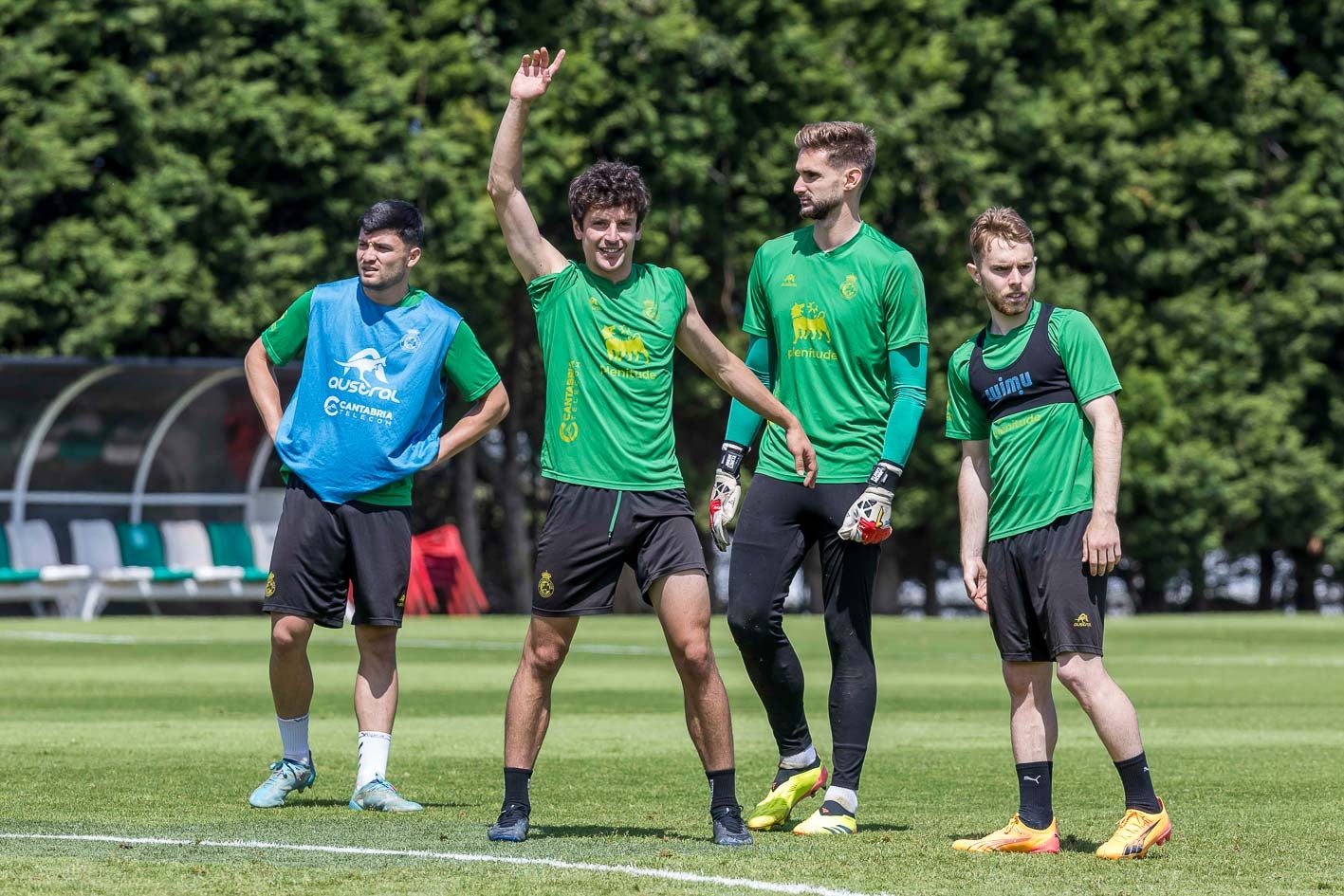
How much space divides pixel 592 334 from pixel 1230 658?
15392 mm

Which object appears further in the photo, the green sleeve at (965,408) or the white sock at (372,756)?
the white sock at (372,756)

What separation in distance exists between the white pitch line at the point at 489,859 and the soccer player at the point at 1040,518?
118 cm

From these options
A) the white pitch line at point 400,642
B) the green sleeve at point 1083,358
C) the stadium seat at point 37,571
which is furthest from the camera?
the stadium seat at point 37,571

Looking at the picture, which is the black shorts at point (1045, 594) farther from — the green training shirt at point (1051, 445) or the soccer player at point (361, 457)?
the soccer player at point (361, 457)

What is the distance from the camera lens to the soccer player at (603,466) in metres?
7.30

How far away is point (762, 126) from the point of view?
33.9 metres

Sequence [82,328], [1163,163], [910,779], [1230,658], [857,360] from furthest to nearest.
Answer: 1. [1163,163]
2. [82,328]
3. [1230,658]
4. [910,779]
5. [857,360]

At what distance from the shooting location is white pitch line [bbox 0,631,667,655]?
21.7 m

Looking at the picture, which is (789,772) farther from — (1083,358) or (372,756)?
(1083,358)

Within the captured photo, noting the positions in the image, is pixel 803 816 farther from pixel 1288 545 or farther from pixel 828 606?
pixel 1288 545

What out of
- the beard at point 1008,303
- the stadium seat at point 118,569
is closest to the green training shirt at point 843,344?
the beard at point 1008,303

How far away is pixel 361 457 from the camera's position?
328 inches

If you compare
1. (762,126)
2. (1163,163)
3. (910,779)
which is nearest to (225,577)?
(762,126)

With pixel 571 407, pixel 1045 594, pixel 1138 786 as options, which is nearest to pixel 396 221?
pixel 571 407
